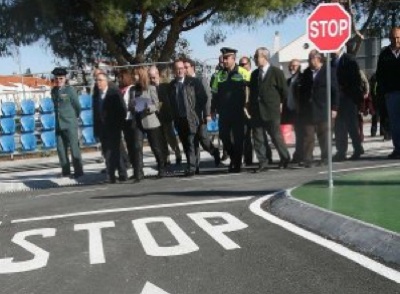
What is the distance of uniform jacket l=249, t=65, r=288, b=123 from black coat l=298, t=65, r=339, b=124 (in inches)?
17.1

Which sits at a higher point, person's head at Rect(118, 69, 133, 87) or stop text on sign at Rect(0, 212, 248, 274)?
person's head at Rect(118, 69, 133, 87)

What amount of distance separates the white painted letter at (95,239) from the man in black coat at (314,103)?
5019 millimetres

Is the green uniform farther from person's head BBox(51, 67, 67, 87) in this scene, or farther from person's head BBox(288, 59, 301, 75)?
person's head BBox(288, 59, 301, 75)

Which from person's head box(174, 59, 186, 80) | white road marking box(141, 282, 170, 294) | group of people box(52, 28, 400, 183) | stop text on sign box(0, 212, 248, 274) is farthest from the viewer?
person's head box(174, 59, 186, 80)

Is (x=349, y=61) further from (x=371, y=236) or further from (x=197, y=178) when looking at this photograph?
(x=371, y=236)

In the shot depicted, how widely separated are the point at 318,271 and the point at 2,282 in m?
2.31

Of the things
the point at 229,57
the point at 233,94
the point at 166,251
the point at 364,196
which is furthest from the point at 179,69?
the point at 166,251

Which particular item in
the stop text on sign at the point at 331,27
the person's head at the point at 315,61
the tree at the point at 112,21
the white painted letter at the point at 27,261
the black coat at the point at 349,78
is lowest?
the white painted letter at the point at 27,261

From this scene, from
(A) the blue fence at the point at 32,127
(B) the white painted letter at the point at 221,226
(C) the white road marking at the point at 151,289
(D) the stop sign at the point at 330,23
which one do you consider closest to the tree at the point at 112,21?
(A) the blue fence at the point at 32,127

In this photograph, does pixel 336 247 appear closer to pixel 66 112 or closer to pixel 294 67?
pixel 294 67

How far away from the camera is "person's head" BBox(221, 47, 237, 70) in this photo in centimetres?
1118

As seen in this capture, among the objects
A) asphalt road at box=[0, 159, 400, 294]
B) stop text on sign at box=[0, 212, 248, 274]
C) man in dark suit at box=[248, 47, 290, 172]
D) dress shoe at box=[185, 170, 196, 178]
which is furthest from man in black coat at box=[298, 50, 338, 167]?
stop text on sign at box=[0, 212, 248, 274]

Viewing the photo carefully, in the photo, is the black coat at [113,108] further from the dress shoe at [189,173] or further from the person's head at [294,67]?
the person's head at [294,67]

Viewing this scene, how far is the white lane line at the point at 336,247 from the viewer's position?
459 cm
